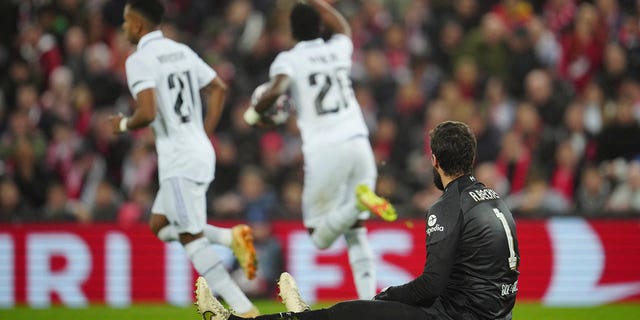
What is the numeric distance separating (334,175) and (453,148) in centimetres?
294

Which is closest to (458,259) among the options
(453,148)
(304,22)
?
(453,148)

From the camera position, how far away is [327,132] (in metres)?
9.08

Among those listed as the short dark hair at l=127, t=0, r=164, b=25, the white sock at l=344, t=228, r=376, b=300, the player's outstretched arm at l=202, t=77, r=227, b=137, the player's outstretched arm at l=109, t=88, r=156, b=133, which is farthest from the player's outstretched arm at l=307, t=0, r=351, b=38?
the player's outstretched arm at l=109, t=88, r=156, b=133

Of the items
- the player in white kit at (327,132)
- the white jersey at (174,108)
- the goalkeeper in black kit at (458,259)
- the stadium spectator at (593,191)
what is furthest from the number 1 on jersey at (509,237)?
the stadium spectator at (593,191)

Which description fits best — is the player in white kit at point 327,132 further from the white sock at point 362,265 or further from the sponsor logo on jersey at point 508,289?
the sponsor logo on jersey at point 508,289

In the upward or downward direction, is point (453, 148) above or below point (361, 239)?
above

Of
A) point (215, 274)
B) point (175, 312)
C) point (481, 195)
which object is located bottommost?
point (175, 312)

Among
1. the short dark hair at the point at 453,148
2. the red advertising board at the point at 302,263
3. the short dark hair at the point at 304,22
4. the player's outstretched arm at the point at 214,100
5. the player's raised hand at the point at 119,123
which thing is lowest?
the red advertising board at the point at 302,263

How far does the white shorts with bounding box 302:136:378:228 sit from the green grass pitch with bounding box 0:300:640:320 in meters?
1.93

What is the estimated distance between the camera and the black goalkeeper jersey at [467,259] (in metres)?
6.03

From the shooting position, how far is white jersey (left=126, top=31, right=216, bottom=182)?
8.24 m

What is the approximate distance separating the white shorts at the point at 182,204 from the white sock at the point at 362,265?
1.45 metres

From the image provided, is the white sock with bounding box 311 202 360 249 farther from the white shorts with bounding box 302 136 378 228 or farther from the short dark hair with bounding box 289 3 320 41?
the short dark hair with bounding box 289 3 320 41

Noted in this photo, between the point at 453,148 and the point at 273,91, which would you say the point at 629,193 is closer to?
the point at 273,91
